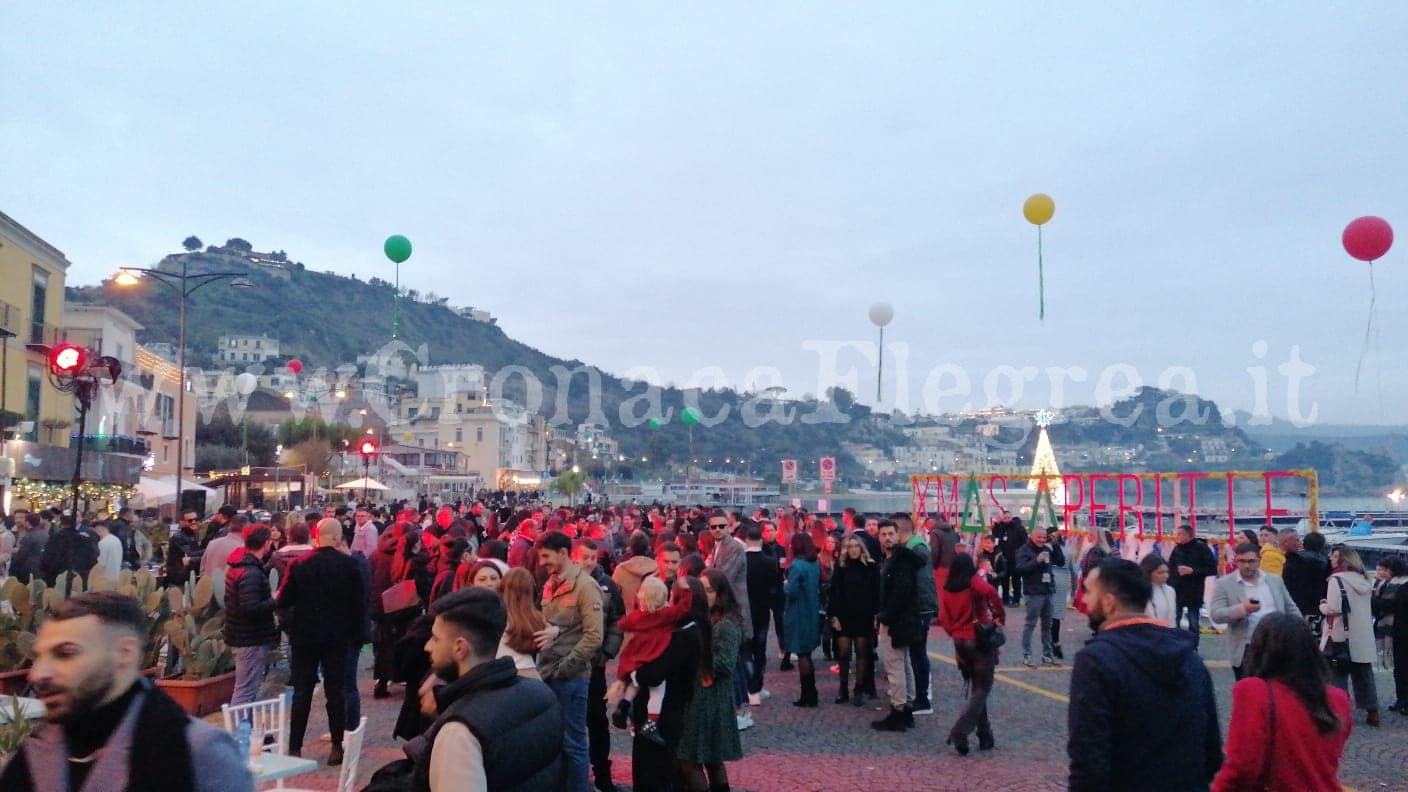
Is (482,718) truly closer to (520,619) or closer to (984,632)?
(520,619)

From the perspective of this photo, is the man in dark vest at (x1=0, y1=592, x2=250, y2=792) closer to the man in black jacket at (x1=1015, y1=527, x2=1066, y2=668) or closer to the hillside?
the man in black jacket at (x1=1015, y1=527, x2=1066, y2=668)

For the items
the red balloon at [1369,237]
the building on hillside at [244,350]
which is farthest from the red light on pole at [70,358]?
the building on hillside at [244,350]

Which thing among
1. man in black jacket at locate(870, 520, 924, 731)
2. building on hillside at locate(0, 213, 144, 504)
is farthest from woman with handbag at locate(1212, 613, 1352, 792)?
building on hillside at locate(0, 213, 144, 504)

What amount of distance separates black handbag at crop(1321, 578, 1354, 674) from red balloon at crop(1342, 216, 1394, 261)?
5752mm

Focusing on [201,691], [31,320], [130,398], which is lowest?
[201,691]

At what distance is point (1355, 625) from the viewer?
840 cm

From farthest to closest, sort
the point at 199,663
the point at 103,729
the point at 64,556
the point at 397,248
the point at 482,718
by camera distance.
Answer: the point at 397,248
the point at 64,556
the point at 199,663
the point at 482,718
the point at 103,729

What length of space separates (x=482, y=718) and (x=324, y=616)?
14.2ft

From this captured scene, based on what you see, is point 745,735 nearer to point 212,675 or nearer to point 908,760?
point 908,760

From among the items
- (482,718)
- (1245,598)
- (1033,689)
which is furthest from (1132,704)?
(1033,689)

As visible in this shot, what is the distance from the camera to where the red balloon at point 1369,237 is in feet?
39.7

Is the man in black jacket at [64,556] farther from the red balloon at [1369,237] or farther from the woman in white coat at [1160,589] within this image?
the red balloon at [1369,237]

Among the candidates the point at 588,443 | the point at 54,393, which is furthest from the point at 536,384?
the point at 54,393

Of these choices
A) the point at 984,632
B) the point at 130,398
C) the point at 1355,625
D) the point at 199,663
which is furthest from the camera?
the point at 130,398
